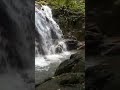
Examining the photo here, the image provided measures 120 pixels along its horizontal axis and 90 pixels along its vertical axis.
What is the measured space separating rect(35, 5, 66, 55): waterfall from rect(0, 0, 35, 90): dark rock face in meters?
8.64

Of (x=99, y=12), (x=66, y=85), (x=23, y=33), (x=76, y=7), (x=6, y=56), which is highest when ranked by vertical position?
(x=76, y=7)

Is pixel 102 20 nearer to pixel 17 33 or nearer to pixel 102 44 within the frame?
pixel 102 44

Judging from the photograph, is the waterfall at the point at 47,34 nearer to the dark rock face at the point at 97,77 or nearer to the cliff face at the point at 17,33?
the cliff face at the point at 17,33

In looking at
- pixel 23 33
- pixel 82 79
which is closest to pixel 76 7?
pixel 82 79

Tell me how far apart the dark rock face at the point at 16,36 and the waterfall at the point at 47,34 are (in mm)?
8639

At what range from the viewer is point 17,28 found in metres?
2.22

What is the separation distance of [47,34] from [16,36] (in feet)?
32.0

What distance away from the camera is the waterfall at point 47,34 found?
1128 cm

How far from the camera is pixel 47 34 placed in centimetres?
1194

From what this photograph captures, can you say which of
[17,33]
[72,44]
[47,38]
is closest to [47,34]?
[47,38]

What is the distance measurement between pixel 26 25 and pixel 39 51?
29.1 ft

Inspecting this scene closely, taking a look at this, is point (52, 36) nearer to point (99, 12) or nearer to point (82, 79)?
point (82, 79)

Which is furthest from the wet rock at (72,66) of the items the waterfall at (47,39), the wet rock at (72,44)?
the wet rock at (72,44)

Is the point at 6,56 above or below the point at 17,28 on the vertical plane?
below
